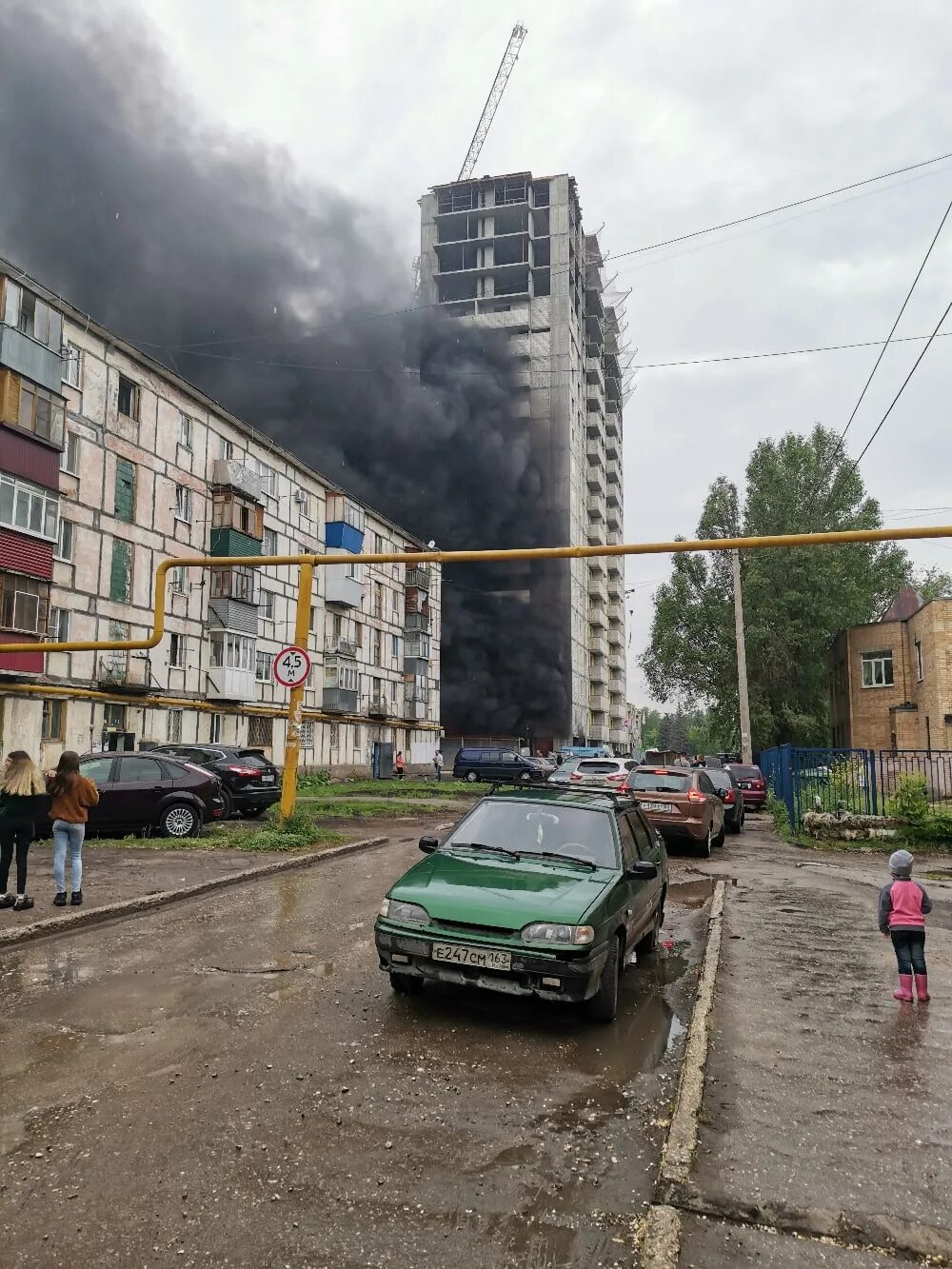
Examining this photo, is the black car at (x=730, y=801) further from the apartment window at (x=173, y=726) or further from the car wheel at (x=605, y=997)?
the apartment window at (x=173, y=726)

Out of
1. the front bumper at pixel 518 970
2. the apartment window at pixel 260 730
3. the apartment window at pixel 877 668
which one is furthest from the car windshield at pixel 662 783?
the apartment window at pixel 877 668

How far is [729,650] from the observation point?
49125mm

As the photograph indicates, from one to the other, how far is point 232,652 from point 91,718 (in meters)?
7.82

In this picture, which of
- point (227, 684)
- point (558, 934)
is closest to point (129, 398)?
point (227, 684)

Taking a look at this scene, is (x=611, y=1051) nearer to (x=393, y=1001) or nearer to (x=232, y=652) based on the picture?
(x=393, y=1001)

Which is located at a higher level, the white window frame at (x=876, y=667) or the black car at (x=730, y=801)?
the white window frame at (x=876, y=667)

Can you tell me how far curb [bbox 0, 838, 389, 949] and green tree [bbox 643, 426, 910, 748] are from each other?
36.3m

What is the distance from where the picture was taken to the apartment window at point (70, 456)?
1068 inches

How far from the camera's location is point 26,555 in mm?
24453

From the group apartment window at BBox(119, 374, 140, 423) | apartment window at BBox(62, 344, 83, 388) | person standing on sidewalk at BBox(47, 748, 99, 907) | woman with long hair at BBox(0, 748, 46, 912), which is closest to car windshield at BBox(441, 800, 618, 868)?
person standing on sidewalk at BBox(47, 748, 99, 907)

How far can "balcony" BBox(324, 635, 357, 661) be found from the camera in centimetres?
4388

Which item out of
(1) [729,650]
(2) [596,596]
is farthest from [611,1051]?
(2) [596,596]

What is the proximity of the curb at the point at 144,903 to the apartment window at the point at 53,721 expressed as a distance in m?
15.3

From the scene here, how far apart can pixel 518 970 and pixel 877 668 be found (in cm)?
3821
